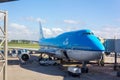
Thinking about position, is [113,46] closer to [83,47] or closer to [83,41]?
[83,41]

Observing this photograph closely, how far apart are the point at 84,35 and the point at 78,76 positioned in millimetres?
5388

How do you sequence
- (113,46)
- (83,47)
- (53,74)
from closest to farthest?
(53,74) → (83,47) → (113,46)

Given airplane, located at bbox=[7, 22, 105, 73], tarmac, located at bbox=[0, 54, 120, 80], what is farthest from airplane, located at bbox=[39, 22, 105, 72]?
tarmac, located at bbox=[0, 54, 120, 80]

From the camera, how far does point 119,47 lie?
3067 cm

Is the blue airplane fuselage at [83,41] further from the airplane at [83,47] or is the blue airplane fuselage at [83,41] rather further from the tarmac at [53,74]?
the tarmac at [53,74]

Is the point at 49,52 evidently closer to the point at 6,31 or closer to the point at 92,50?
the point at 92,50

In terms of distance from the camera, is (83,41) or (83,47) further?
(83,41)


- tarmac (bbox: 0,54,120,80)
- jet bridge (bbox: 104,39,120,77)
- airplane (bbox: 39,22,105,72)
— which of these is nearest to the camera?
tarmac (bbox: 0,54,120,80)

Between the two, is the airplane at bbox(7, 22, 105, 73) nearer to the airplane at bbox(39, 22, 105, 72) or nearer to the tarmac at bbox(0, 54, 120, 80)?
the airplane at bbox(39, 22, 105, 72)

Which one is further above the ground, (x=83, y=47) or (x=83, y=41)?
(x=83, y=41)

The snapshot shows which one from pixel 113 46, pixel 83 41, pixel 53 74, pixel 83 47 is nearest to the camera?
pixel 53 74

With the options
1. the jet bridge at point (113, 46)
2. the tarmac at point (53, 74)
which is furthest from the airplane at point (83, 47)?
the jet bridge at point (113, 46)

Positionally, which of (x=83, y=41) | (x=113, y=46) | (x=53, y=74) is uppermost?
(x=83, y=41)

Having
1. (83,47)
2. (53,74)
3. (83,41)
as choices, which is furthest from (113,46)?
(53,74)
